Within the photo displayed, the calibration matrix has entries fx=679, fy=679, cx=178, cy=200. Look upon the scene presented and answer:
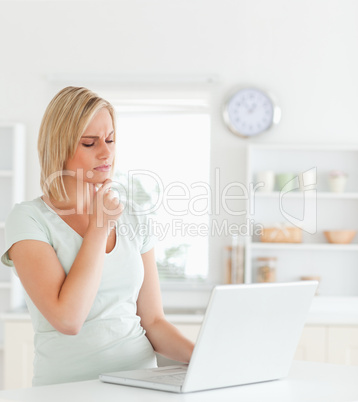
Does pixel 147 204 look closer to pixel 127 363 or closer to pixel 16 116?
pixel 16 116

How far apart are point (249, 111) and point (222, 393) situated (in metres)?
2.93

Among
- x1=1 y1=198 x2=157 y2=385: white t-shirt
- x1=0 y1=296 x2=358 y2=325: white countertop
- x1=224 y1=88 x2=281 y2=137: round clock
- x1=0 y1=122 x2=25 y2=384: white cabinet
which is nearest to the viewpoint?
x1=1 y1=198 x2=157 y2=385: white t-shirt

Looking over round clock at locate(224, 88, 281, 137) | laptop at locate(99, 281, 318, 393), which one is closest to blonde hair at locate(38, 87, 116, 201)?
laptop at locate(99, 281, 318, 393)

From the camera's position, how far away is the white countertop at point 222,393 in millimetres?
1209

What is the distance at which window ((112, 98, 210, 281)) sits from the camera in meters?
4.08

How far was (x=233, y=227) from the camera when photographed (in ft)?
13.3

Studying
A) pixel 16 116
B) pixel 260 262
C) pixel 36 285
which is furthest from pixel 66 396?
pixel 16 116

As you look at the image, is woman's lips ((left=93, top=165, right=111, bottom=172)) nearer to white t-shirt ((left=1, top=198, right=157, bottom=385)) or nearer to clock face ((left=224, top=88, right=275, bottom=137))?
white t-shirt ((left=1, top=198, right=157, bottom=385))

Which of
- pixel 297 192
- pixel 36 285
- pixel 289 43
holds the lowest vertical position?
pixel 36 285

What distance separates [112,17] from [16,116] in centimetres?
83

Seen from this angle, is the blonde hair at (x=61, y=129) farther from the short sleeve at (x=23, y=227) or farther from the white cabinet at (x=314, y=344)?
the white cabinet at (x=314, y=344)

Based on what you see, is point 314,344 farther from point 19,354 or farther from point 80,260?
point 80,260

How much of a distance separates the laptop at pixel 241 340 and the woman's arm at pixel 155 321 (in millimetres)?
155

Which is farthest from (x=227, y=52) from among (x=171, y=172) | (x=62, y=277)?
(x=62, y=277)
